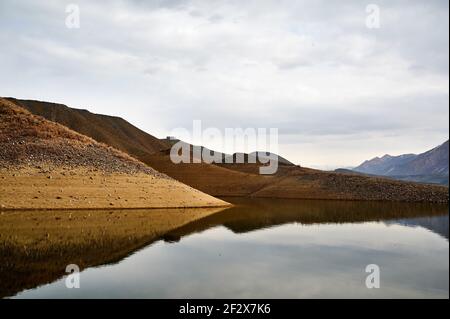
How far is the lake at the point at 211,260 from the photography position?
13406 mm

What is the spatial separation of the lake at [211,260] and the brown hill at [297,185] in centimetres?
4755

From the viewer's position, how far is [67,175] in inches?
1880

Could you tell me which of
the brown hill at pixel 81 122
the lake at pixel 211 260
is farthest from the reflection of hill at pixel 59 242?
the brown hill at pixel 81 122

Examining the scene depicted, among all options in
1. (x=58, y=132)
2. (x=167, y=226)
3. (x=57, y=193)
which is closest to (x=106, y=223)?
(x=167, y=226)

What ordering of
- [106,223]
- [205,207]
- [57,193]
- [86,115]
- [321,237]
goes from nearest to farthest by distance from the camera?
[321,237] → [106,223] → [57,193] → [205,207] → [86,115]

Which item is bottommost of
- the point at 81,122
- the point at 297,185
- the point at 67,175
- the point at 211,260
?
the point at 211,260

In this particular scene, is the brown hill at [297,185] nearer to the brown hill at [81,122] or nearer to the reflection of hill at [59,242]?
the reflection of hill at [59,242]

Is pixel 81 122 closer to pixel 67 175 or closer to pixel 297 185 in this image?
pixel 297 185

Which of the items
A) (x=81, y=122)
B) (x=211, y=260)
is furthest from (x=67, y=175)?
(x=81, y=122)

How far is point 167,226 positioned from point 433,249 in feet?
60.5

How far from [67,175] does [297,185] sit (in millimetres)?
51458
